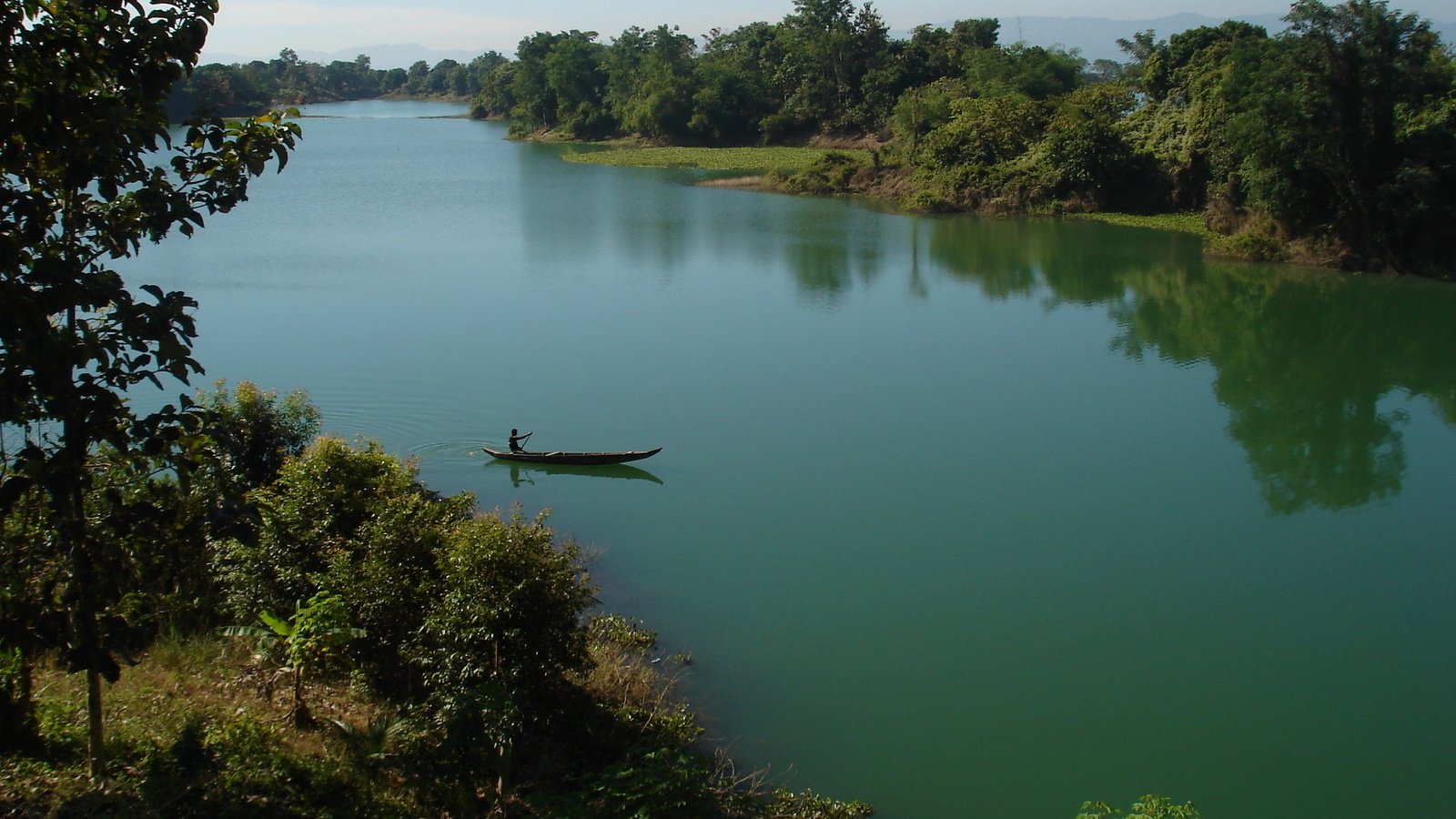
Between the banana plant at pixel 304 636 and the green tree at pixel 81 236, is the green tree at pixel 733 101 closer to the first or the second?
the banana plant at pixel 304 636

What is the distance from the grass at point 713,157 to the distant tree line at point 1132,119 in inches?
86.7

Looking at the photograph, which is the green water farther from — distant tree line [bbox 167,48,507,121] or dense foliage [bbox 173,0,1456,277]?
distant tree line [bbox 167,48,507,121]

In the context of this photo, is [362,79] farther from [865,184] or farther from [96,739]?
[96,739]

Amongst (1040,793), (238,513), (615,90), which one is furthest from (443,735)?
(615,90)

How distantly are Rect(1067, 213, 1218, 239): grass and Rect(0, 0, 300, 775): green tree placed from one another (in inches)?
1025

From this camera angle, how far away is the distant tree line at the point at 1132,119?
2153 cm

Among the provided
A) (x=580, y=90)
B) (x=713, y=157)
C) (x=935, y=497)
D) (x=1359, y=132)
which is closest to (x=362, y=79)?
(x=580, y=90)

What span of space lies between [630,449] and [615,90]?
48.7 m

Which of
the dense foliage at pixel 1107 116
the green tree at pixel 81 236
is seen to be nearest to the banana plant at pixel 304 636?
the green tree at pixel 81 236

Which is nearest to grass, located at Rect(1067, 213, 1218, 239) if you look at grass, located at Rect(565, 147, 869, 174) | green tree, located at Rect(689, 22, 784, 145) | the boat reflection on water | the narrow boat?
grass, located at Rect(565, 147, 869, 174)

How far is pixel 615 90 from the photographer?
191 ft

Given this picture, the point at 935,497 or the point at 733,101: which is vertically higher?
the point at 733,101

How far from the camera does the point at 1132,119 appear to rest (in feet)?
103

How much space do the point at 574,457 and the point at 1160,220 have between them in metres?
21.5
